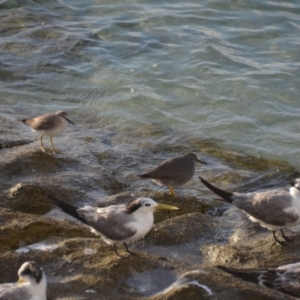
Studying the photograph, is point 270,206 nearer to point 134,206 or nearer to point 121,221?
point 134,206

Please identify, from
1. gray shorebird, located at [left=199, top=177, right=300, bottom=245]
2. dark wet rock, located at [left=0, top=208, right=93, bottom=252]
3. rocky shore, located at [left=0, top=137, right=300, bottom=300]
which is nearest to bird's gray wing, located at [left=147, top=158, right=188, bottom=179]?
rocky shore, located at [left=0, top=137, right=300, bottom=300]

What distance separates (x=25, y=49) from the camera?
52.2 ft

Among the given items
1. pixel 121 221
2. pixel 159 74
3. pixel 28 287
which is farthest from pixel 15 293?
pixel 159 74

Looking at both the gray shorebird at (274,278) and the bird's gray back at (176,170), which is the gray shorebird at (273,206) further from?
the bird's gray back at (176,170)

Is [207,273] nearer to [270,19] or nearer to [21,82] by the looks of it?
[21,82]

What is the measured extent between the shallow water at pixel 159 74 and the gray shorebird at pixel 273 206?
118 inches

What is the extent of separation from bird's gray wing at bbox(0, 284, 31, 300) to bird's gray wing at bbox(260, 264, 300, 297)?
211 centimetres

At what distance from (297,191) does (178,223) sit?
1398mm

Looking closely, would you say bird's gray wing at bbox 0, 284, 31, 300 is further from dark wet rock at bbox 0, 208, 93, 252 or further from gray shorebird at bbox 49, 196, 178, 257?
gray shorebird at bbox 49, 196, 178, 257

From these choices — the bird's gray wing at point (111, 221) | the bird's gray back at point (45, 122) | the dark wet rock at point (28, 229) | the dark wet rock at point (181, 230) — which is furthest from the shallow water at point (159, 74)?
the bird's gray wing at point (111, 221)

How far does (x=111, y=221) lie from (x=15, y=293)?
1448mm

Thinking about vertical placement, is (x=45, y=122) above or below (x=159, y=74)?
above

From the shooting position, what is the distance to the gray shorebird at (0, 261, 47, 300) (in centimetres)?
581

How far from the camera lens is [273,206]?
25.0 ft
